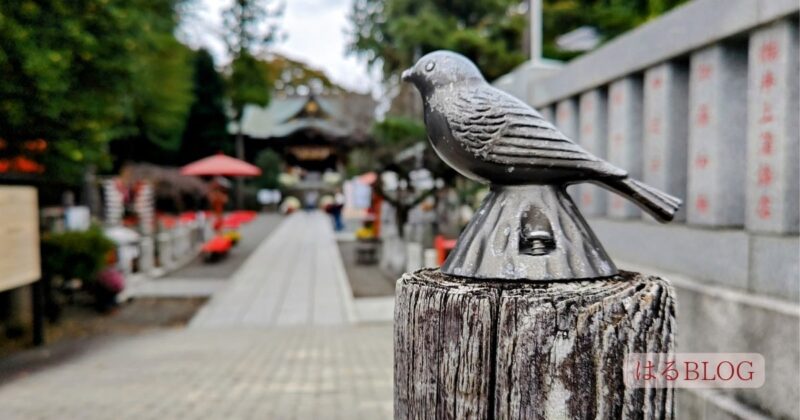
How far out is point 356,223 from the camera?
25.2 meters

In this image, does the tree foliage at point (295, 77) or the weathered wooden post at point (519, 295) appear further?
the tree foliage at point (295, 77)

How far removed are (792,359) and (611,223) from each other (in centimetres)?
190

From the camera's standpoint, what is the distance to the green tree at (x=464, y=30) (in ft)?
47.7

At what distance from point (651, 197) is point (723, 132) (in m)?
1.90

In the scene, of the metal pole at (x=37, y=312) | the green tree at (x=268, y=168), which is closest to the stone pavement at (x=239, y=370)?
the metal pole at (x=37, y=312)

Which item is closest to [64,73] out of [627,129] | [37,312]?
[37,312]

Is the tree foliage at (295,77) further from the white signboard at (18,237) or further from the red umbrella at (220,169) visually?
the white signboard at (18,237)

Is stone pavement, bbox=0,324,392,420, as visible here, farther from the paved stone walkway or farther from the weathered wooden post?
the weathered wooden post

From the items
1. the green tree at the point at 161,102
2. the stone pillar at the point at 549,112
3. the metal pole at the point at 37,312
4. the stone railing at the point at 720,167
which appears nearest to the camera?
the stone railing at the point at 720,167

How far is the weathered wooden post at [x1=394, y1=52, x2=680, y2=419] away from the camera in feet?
4.11

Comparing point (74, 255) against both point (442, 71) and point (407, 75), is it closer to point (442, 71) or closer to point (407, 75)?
point (407, 75)

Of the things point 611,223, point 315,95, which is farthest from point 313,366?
point 315,95

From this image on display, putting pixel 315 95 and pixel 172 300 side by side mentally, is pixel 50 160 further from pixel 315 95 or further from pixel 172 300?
pixel 315 95

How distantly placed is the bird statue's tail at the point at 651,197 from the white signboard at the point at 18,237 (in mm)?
6103
